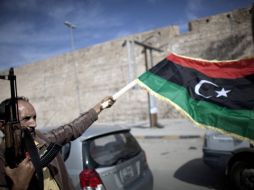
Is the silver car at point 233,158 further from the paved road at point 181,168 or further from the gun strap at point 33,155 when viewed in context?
the gun strap at point 33,155

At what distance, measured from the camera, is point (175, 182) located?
18.2 ft

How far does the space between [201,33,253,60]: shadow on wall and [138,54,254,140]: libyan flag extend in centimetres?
1228

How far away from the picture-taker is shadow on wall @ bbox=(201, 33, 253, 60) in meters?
14.6

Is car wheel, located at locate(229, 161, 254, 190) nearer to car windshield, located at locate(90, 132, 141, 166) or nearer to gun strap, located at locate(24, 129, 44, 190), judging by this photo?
car windshield, located at locate(90, 132, 141, 166)

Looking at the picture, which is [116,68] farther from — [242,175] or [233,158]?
[242,175]

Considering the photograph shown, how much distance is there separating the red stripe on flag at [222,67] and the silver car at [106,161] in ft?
4.72

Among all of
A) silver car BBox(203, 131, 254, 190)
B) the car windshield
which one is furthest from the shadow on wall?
the car windshield

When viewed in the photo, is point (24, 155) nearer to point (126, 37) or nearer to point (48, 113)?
point (126, 37)

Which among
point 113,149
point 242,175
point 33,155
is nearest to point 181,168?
point 242,175

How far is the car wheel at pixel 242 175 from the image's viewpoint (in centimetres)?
457

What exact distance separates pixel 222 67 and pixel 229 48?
41.6 feet

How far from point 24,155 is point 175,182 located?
4.54 metres

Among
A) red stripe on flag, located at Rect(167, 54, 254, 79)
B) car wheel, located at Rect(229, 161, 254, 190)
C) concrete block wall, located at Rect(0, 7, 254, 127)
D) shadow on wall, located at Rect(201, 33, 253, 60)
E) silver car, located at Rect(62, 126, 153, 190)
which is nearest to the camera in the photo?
silver car, located at Rect(62, 126, 153, 190)

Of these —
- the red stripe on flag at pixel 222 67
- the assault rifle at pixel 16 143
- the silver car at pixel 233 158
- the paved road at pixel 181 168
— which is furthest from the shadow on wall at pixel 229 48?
the assault rifle at pixel 16 143
